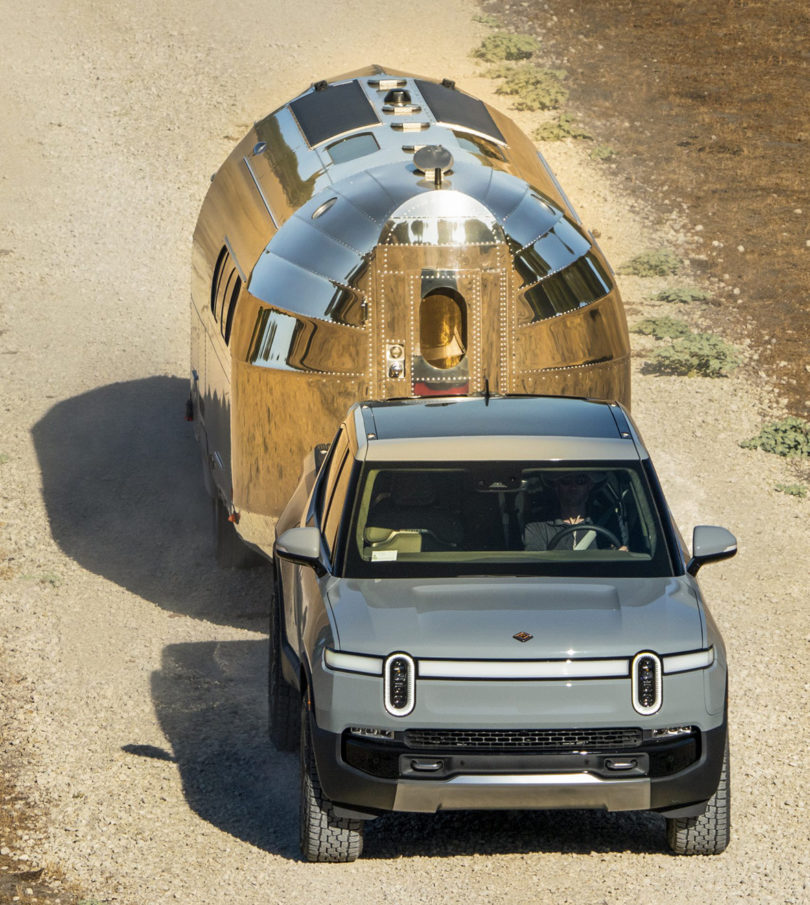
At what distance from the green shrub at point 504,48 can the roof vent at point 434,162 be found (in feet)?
59.5

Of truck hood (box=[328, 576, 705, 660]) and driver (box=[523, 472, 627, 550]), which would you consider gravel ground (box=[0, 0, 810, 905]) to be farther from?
driver (box=[523, 472, 627, 550])

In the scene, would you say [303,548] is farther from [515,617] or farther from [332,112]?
[332,112]

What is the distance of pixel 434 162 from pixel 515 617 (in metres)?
4.61

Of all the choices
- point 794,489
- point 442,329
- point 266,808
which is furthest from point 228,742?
point 794,489

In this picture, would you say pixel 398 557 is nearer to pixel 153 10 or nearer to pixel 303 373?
pixel 303 373

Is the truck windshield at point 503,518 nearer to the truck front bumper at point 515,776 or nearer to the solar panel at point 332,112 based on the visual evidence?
the truck front bumper at point 515,776

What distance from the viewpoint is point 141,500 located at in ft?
52.0

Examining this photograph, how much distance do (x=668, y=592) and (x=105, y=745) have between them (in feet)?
12.5

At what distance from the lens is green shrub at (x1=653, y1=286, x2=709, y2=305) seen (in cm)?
2169

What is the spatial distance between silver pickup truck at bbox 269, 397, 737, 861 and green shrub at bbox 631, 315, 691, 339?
37.0 ft

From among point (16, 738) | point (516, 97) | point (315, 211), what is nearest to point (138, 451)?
point (315, 211)

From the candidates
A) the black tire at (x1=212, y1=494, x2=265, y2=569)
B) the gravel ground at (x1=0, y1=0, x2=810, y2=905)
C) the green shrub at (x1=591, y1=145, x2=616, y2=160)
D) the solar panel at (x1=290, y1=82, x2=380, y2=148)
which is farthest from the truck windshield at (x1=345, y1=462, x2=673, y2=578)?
the green shrub at (x1=591, y1=145, x2=616, y2=160)

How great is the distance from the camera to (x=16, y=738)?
10453 mm

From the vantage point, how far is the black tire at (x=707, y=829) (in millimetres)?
8367
